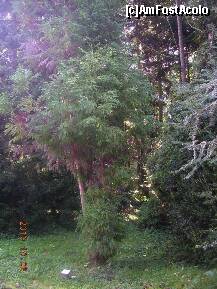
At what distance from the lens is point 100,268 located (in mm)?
8508

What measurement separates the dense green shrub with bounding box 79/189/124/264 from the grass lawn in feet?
1.46

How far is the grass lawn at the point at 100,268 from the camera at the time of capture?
762 cm

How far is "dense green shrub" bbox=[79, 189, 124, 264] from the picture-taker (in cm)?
828

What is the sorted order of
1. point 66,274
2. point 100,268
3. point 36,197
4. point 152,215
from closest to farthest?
point 66,274 → point 100,268 → point 152,215 → point 36,197

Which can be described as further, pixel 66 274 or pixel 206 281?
pixel 66 274

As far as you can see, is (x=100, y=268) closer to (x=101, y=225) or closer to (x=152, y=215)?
(x=101, y=225)

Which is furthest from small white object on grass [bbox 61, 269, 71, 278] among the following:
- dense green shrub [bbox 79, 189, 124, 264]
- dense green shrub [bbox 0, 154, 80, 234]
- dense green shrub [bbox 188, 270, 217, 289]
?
dense green shrub [bbox 0, 154, 80, 234]

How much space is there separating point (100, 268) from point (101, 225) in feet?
3.04

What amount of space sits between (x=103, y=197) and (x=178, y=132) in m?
1.94

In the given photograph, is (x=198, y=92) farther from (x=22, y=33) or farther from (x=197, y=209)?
(x=22, y=33)

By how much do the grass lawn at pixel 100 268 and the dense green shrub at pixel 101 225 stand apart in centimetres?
44

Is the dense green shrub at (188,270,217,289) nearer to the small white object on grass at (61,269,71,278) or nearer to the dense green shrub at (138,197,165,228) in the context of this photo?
the small white object on grass at (61,269,71,278)

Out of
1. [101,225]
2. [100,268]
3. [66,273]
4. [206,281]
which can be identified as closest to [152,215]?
[100,268]

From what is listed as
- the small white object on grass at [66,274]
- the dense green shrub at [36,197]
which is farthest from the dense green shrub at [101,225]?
the dense green shrub at [36,197]
